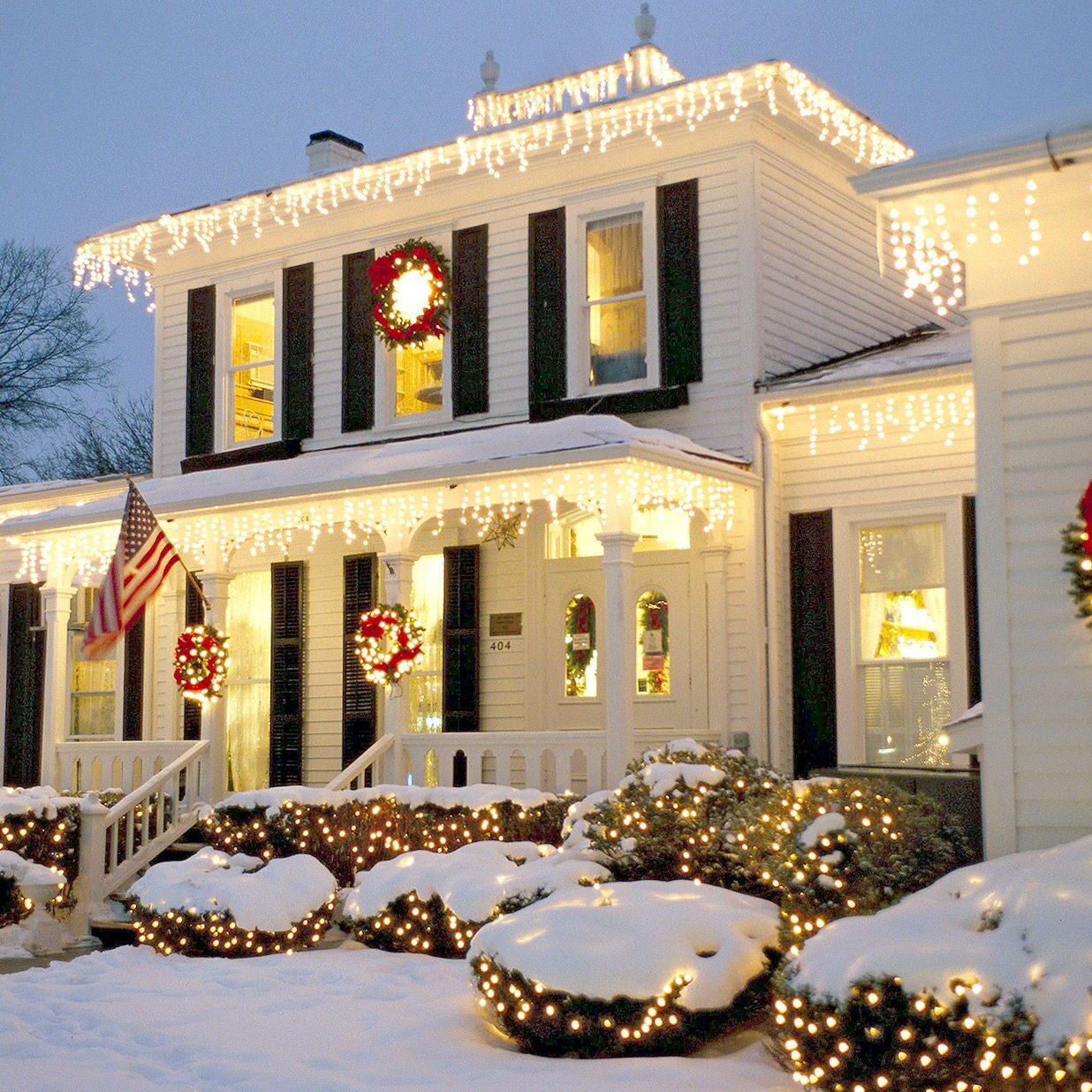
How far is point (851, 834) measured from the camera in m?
7.19

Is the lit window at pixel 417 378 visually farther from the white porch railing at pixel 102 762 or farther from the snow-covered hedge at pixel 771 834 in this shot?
the snow-covered hedge at pixel 771 834

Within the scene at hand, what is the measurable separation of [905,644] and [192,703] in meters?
7.19

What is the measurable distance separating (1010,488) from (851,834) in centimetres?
174

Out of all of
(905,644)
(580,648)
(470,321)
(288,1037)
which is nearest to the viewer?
(288,1037)

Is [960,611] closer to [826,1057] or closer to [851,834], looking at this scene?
[851,834]

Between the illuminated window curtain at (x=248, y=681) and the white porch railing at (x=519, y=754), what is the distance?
2971 mm

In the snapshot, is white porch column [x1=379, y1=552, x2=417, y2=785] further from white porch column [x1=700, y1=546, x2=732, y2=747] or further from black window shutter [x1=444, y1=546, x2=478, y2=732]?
white porch column [x1=700, y1=546, x2=732, y2=747]

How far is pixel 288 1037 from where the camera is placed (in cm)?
741

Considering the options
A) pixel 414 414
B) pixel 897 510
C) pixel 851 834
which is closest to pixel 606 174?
pixel 414 414

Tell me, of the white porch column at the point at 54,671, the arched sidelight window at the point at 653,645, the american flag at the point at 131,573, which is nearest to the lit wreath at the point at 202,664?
the american flag at the point at 131,573

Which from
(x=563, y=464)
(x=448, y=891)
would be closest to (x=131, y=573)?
(x=563, y=464)

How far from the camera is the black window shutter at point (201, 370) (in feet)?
53.5

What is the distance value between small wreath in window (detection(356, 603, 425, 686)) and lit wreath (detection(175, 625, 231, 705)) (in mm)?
1760

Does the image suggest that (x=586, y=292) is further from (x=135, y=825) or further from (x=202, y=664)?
(x=135, y=825)
